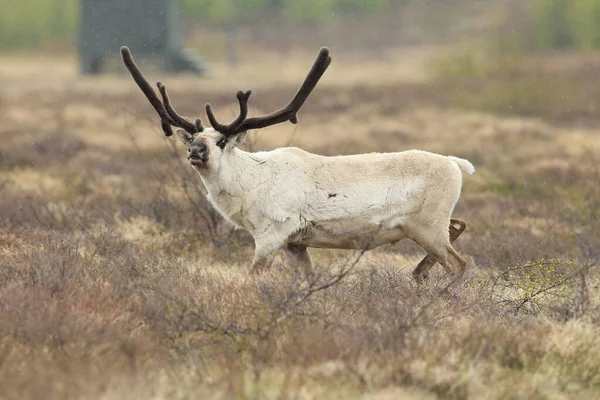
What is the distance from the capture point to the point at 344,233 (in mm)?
8398

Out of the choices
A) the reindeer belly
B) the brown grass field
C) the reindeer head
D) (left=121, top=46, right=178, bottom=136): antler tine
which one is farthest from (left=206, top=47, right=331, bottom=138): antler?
the brown grass field

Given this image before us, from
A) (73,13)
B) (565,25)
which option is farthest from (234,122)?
(73,13)

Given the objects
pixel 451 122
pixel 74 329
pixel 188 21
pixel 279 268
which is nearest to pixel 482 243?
pixel 279 268

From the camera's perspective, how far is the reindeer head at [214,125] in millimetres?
8031

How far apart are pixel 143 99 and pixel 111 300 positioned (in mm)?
23051

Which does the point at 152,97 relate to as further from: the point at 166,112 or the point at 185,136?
the point at 185,136

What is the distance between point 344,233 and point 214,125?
1379mm

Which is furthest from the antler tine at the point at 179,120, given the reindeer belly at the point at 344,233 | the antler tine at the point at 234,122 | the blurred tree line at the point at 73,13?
the blurred tree line at the point at 73,13

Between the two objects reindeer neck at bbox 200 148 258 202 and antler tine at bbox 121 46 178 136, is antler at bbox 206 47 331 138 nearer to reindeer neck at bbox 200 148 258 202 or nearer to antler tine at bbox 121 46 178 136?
reindeer neck at bbox 200 148 258 202

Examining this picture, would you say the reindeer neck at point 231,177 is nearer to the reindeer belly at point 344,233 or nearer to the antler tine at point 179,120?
the antler tine at point 179,120

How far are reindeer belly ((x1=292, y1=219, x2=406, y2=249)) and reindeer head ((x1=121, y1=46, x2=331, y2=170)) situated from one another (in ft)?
3.06

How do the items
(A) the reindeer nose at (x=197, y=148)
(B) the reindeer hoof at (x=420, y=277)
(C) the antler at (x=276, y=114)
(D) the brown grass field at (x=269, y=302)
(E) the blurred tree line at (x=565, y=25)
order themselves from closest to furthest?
1. (D) the brown grass field at (x=269, y=302)
2. (A) the reindeer nose at (x=197, y=148)
3. (C) the antler at (x=276, y=114)
4. (B) the reindeer hoof at (x=420, y=277)
5. (E) the blurred tree line at (x=565, y=25)

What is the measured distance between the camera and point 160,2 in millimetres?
48281

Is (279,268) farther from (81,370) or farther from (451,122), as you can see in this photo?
(451,122)
